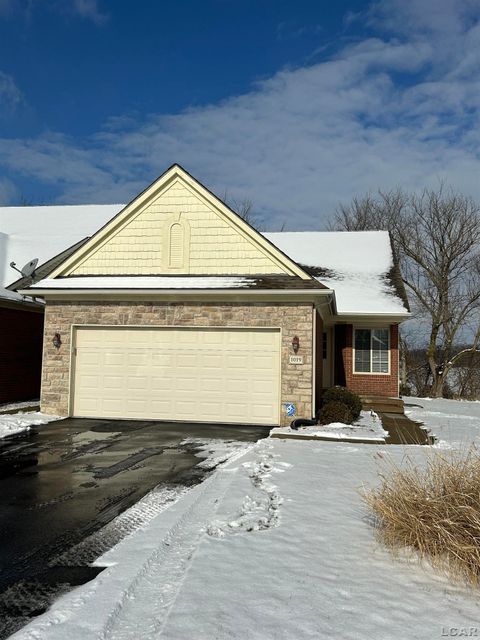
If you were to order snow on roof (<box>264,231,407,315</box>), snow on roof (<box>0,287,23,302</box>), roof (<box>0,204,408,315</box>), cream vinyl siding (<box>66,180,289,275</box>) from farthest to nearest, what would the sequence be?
roof (<box>0,204,408,315</box>) < snow on roof (<box>264,231,407,315</box>) < snow on roof (<box>0,287,23,302</box>) < cream vinyl siding (<box>66,180,289,275</box>)

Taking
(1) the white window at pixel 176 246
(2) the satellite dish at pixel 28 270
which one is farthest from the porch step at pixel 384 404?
(2) the satellite dish at pixel 28 270

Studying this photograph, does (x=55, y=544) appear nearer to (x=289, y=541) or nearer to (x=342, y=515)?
(x=289, y=541)

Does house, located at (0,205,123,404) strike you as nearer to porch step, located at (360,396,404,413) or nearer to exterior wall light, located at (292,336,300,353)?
exterior wall light, located at (292,336,300,353)

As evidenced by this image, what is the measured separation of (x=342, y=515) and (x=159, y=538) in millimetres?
1982

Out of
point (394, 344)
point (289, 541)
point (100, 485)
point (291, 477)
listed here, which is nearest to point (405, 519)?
point (289, 541)

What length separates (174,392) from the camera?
42.8 feet

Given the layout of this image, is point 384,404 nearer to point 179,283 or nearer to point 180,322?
point 180,322

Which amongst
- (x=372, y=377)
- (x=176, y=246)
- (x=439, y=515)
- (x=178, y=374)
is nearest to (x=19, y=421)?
(x=178, y=374)

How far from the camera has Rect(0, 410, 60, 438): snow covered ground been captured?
11.1 metres

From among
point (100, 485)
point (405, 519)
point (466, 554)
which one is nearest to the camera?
point (466, 554)

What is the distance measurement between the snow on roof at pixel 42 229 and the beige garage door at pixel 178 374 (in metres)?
6.34

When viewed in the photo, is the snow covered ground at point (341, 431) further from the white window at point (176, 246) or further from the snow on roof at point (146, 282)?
the white window at point (176, 246)

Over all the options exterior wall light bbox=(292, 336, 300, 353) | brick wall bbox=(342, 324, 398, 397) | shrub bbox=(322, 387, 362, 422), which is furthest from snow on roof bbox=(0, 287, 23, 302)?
→ brick wall bbox=(342, 324, 398, 397)
